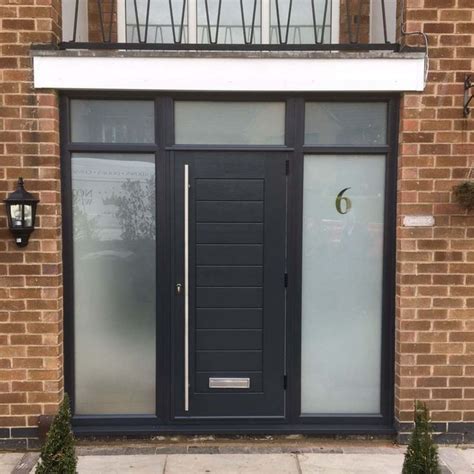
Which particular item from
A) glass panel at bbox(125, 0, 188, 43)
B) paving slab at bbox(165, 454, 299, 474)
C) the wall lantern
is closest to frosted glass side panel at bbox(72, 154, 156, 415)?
the wall lantern

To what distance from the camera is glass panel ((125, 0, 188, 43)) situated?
4.80 m

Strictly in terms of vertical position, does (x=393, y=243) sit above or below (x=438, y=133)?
below

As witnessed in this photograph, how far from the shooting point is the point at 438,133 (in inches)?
169

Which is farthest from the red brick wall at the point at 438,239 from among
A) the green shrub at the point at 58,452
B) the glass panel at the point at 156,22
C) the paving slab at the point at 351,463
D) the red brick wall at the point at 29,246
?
the red brick wall at the point at 29,246

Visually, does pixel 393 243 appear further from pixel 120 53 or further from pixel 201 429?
pixel 120 53

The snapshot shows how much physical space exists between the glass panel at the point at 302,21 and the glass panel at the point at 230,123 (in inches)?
31.6

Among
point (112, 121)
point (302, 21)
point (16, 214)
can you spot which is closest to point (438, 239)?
point (302, 21)

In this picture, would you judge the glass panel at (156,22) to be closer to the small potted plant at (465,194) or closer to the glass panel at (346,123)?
the glass panel at (346,123)

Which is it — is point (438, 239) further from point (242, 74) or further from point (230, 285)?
point (242, 74)

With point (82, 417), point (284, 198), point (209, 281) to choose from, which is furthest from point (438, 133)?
point (82, 417)

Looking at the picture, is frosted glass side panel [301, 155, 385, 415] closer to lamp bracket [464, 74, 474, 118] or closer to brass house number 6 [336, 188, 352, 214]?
brass house number 6 [336, 188, 352, 214]

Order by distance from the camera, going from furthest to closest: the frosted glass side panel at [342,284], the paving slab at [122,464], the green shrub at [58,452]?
the frosted glass side panel at [342,284], the paving slab at [122,464], the green shrub at [58,452]

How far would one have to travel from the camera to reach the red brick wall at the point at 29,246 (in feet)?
13.7

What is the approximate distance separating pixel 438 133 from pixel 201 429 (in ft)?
9.89
